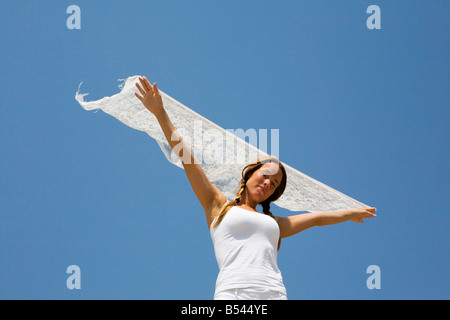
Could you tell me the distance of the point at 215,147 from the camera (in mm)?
4863

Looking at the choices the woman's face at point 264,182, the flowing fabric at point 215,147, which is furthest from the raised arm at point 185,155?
the flowing fabric at point 215,147

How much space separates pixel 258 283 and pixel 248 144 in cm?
157

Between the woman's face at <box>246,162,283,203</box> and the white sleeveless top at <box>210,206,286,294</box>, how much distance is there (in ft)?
0.83

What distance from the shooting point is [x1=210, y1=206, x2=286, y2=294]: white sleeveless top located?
12.1 feet

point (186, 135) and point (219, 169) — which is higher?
point (186, 135)

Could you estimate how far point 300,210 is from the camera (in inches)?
195

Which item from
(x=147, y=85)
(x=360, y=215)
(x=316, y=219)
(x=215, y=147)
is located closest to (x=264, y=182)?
(x=316, y=219)

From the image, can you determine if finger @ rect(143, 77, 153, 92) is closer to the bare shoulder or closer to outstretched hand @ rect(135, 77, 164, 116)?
outstretched hand @ rect(135, 77, 164, 116)

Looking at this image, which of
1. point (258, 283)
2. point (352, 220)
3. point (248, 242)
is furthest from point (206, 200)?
point (352, 220)

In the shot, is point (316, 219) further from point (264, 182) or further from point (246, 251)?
point (246, 251)

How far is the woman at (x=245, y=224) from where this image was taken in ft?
12.1

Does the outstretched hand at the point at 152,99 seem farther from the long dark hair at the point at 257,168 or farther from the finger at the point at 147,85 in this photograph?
the long dark hair at the point at 257,168

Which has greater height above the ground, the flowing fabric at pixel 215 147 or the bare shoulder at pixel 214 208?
the flowing fabric at pixel 215 147
